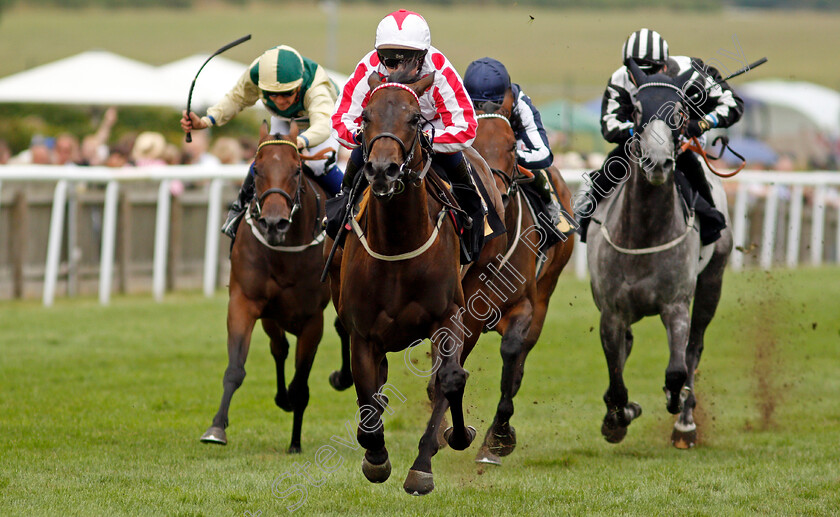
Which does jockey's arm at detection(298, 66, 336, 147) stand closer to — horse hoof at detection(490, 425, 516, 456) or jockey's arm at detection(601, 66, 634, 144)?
jockey's arm at detection(601, 66, 634, 144)

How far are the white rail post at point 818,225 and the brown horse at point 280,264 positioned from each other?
11.0 m

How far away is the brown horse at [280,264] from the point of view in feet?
21.6

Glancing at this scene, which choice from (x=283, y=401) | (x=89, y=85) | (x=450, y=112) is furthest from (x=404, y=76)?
(x=89, y=85)

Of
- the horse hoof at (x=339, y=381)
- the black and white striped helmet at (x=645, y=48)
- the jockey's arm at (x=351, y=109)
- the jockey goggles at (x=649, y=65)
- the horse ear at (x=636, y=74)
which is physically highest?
the black and white striped helmet at (x=645, y=48)

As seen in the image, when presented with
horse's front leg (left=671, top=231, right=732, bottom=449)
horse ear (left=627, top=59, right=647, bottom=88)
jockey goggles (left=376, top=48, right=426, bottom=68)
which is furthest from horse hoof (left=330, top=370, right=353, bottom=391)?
jockey goggles (left=376, top=48, right=426, bottom=68)

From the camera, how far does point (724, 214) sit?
775 cm

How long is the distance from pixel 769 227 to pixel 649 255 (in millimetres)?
10864

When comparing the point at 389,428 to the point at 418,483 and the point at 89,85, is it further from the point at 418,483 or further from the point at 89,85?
the point at 89,85

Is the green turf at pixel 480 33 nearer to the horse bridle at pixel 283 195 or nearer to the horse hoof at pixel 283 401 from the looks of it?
the horse hoof at pixel 283 401

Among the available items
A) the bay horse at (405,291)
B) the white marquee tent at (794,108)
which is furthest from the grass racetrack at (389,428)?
the white marquee tent at (794,108)

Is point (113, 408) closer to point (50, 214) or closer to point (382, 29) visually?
point (382, 29)

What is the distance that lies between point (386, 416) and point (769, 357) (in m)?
3.27

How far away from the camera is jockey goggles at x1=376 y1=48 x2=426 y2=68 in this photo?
521cm

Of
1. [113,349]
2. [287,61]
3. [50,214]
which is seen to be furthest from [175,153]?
[287,61]
